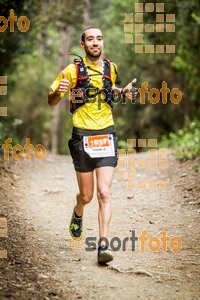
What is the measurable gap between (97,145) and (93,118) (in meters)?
0.31

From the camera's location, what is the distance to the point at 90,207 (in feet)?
28.6

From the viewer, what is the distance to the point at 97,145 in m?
5.71

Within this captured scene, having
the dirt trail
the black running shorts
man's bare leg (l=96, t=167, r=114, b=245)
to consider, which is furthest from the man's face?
the dirt trail

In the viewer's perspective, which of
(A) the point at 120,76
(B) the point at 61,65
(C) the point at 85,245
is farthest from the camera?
(A) the point at 120,76

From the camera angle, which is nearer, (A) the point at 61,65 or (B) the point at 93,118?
(B) the point at 93,118

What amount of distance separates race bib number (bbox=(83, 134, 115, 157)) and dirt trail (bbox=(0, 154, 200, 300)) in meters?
1.22

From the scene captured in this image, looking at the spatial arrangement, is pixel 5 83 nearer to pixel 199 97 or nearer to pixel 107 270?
pixel 199 97

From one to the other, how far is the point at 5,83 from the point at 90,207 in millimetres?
7761

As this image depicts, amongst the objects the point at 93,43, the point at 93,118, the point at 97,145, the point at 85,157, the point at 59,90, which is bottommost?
the point at 85,157

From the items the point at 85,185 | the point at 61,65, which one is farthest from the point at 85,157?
the point at 61,65

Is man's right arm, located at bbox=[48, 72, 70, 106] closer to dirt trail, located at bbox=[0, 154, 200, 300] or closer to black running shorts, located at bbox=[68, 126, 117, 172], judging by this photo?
black running shorts, located at bbox=[68, 126, 117, 172]

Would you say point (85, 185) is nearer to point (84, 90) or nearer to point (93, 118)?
point (93, 118)

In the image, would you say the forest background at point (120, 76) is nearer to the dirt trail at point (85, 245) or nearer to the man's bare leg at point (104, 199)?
the dirt trail at point (85, 245)

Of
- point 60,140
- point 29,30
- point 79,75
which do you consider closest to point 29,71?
point 60,140
